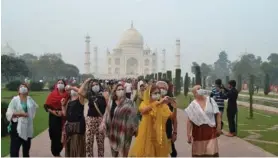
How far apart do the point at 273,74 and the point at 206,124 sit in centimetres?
4493

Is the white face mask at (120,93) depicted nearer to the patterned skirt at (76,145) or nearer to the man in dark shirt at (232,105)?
the patterned skirt at (76,145)

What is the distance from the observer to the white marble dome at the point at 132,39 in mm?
84250

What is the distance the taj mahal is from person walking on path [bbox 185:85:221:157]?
7653cm

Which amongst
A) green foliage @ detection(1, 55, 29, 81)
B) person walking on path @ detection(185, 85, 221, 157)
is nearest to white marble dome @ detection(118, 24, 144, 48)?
green foliage @ detection(1, 55, 29, 81)

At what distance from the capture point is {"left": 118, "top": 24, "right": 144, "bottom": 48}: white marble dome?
84.2 metres

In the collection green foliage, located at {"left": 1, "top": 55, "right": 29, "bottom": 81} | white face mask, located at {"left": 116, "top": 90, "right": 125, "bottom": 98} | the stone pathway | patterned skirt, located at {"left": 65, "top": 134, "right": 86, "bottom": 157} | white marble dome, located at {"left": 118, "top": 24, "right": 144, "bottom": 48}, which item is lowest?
the stone pathway

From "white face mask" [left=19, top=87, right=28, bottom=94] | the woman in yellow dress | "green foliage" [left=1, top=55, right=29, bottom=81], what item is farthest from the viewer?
"green foliage" [left=1, top=55, right=29, bottom=81]

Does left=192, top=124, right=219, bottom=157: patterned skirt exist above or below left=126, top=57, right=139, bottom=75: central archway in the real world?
below

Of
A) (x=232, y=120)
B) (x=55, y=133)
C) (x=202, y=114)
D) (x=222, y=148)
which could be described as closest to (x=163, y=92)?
(x=202, y=114)

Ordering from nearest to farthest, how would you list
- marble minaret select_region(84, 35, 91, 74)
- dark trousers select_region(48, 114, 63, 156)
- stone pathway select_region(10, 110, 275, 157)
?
1. dark trousers select_region(48, 114, 63, 156)
2. stone pathway select_region(10, 110, 275, 157)
3. marble minaret select_region(84, 35, 91, 74)

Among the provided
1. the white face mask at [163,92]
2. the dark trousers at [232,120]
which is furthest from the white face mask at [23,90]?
the dark trousers at [232,120]

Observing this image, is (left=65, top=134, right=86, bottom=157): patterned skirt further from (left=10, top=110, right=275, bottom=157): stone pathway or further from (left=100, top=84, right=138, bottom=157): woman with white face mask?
(left=10, top=110, right=275, bottom=157): stone pathway

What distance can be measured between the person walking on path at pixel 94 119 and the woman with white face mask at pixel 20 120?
852mm

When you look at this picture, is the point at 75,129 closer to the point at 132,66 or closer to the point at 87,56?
the point at 87,56
